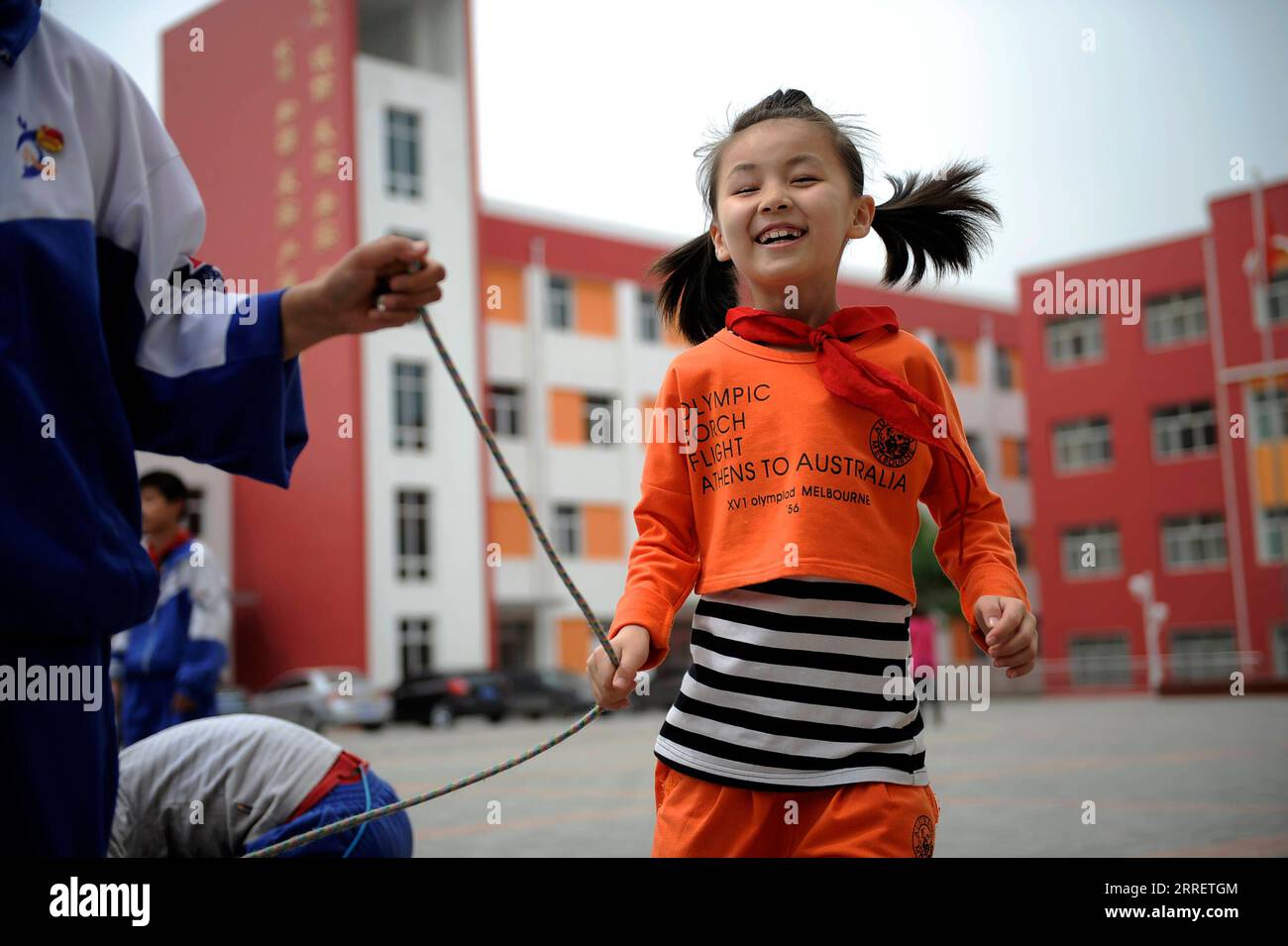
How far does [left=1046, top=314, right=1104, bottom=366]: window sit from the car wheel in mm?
15799

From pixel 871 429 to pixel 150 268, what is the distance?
0.97 metres

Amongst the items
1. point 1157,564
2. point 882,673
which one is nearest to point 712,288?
point 882,673

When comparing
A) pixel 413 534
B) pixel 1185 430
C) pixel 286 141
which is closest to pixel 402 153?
pixel 286 141

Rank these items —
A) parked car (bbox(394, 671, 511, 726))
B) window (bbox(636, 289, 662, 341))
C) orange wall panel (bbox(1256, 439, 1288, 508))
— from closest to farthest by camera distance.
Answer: parked car (bbox(394, 671, 511, 726)) → orange wall panel (bbox(1256, 439, 1288, 508)) → window (bbox(636, 289, 662, 341))

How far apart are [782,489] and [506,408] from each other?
27.6 metres

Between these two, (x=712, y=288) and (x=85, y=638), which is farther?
(x=712, y=288)

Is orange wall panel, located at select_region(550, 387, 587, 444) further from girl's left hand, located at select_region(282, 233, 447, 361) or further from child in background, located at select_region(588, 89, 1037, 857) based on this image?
girl's left hand, located at select_region(282, 233, 447, 361)

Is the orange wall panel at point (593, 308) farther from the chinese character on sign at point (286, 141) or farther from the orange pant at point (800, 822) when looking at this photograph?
the orange pant at point (800, 822)

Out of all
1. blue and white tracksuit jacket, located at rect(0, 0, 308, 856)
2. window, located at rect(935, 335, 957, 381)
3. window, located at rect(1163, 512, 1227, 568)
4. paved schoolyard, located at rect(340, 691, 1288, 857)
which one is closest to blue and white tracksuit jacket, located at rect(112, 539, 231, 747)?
paved schoolyard, located at rect(340, 691, 1288, 857)

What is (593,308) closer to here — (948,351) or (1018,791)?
(948,351)

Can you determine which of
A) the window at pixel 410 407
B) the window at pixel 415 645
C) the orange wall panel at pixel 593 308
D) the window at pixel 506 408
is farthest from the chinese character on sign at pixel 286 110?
the window at pixel 415 645

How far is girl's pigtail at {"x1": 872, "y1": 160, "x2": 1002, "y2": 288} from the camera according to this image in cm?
229
